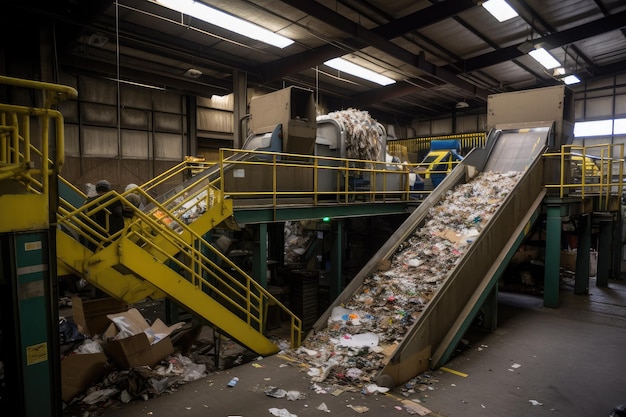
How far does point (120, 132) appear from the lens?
12914 millimetres

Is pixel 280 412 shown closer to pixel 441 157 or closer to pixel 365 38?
pixel 365 38

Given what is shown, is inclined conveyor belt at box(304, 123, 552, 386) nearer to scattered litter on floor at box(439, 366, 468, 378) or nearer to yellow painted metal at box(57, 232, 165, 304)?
scattered litter on floor at box(439, 366, 468, 378)

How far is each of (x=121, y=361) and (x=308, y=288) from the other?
3.78m

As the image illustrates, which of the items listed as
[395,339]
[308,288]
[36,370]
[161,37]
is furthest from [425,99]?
[36,370]

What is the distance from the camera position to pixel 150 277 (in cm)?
419

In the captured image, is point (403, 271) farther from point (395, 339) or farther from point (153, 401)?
point (153, 401)

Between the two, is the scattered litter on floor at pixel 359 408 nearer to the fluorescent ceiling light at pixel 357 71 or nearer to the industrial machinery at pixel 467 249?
the industrial machinery at pixel 467 249

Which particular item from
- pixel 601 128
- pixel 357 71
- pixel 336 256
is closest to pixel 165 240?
pixel 336 256

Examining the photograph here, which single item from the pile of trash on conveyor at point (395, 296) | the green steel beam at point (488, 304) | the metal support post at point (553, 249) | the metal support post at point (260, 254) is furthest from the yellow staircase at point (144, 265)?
the metal support post at point (553, 249)

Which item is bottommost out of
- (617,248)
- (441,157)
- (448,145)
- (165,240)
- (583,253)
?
(617,248)

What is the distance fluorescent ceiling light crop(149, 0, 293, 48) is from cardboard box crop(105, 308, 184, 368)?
6726 millimetres

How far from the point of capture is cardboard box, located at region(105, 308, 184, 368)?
15.4 ft

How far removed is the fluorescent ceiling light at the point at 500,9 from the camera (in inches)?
395

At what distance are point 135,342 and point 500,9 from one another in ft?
38.1
